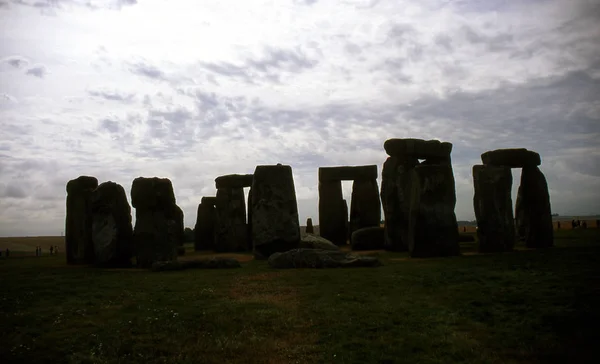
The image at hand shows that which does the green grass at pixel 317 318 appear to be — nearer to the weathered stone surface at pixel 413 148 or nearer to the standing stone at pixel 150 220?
the standing stone at pixel 150 220

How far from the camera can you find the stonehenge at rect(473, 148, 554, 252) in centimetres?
1861

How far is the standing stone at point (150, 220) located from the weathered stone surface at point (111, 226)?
113cm

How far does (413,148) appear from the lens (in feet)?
73.0

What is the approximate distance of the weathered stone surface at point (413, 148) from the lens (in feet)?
72.6

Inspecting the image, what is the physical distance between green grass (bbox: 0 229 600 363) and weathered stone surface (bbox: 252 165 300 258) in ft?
21.3

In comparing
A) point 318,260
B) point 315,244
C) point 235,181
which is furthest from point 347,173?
point 318,260

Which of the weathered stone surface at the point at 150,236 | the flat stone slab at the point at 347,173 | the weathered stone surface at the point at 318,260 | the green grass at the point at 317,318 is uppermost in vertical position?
the flat stone slab at the point at 347,173

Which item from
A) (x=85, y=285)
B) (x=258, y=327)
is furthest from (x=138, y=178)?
(x=258, y=327)

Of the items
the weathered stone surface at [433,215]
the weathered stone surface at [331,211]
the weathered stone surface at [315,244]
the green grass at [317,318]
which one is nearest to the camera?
the green grass at [317,318]

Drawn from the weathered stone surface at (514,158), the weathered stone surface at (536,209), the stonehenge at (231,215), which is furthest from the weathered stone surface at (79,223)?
the weathered stone surface at (536,209)

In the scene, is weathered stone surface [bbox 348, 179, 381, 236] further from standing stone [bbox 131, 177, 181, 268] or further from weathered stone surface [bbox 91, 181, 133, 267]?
weathered stone surface [bbox 91, 181, 133, 267]

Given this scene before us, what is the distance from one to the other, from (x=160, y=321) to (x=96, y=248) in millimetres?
10770

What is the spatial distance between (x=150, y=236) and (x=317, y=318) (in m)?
10.2

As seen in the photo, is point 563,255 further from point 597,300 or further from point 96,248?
point 96,248
